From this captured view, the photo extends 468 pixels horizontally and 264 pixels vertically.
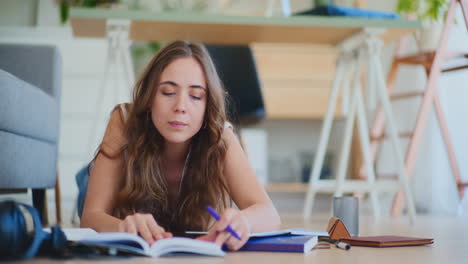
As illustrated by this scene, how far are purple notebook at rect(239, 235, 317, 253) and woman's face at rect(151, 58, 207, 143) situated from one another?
1.02 feet

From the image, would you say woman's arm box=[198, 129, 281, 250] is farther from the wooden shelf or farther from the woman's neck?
the wooden shelf

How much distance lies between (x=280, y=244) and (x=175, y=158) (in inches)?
18.7

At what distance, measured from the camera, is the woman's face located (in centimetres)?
130

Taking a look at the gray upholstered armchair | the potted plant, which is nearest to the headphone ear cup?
the gray upholstered armchair

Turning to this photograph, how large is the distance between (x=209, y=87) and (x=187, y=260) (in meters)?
0.51

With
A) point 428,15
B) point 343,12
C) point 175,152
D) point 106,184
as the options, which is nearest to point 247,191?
point 175,152

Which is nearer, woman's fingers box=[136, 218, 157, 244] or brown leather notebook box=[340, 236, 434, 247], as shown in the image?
woman's fingers box=[136, 218, 157, 244]

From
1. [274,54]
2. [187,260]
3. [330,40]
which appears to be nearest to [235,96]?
[330,40]

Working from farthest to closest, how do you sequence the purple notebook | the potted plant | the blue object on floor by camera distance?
the potted plant → the blue object on floor → the purple notebook

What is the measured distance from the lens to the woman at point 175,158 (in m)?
1.32

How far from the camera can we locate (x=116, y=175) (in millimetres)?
1407

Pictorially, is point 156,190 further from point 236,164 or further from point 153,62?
point 153,62

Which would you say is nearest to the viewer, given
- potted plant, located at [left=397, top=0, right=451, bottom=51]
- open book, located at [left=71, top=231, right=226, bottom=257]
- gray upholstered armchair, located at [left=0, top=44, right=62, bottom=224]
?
open book, located at [left=71, top=231, right=226, bottom=257]

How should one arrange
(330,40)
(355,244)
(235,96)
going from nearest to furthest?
(355,244), (330,40), (235,96)
